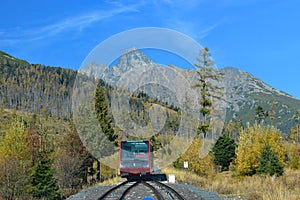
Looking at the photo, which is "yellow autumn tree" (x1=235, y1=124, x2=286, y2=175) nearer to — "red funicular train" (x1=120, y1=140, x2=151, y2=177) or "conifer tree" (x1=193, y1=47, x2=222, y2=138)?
"conifer tree" (x1=193, y1=47, x2=222, y2=138)

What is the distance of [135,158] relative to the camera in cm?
2195

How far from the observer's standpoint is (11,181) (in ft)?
72.5

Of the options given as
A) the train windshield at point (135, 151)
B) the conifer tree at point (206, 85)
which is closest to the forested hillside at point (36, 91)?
the conifer tree at point (206, 85)

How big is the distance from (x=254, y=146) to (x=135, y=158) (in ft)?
53.6

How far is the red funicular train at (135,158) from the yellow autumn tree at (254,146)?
15235 mm

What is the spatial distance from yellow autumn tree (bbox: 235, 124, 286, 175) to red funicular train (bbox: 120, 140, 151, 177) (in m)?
15.2

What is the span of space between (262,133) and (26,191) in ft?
76.6

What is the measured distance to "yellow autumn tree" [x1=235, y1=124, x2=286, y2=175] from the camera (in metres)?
34.4

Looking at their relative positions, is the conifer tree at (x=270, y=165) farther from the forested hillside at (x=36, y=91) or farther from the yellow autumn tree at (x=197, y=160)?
the forested hillside at (x=36, y=91)

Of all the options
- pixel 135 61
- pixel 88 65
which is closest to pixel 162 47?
pixel 135 61

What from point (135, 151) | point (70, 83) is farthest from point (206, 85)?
Answer: point (70, 83)

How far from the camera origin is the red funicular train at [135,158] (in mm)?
21453

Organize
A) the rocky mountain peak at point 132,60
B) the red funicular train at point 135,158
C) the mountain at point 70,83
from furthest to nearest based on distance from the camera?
the red funicular train at point 135,158
the mountain at point 70,83
the rocky mountain peak at point 132,60

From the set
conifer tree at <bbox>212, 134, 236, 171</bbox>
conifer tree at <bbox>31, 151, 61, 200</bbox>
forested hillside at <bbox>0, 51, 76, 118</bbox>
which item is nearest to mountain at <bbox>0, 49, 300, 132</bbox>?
forested hillside at <bbox>0, 51, 76, 118</bbox>
